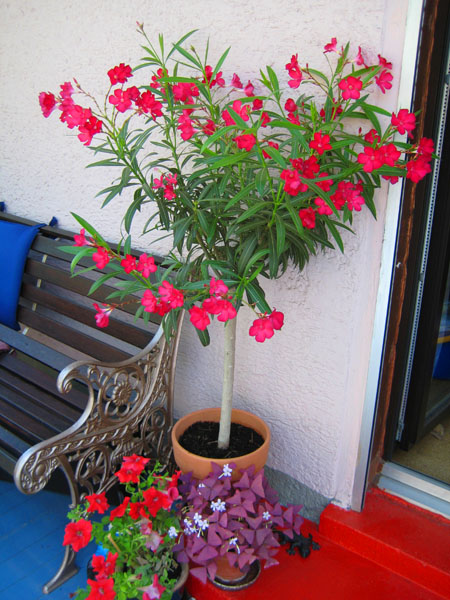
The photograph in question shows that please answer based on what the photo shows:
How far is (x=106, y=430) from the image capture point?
1.86 m

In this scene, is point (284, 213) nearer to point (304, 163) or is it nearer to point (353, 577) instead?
point (304, 163)

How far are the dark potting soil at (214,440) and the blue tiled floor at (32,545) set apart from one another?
1.92ft

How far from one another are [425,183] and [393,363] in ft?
2.22

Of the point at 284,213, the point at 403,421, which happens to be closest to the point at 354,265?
the point at 284,213

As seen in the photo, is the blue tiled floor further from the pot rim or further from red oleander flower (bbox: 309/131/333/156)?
red oleander flower (bbox: 309/131/333/156)

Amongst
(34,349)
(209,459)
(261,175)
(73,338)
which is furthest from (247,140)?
(34,349)

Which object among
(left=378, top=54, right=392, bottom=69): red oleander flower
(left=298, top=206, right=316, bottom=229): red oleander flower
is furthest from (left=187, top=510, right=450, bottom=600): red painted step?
(left=378, top=54, right=392, bottom=69): red oleander flower

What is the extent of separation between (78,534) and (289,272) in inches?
44.9

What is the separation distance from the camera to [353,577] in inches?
69.1

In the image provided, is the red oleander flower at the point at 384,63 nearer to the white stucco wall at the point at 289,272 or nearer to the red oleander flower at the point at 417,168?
the white stucco wall at the point at 289,272

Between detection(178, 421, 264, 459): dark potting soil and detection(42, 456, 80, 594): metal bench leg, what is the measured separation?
0.42 m

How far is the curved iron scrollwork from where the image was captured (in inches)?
65.0

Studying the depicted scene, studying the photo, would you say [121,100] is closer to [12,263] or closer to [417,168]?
[417,168]

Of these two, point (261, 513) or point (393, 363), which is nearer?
point (261, 513)
